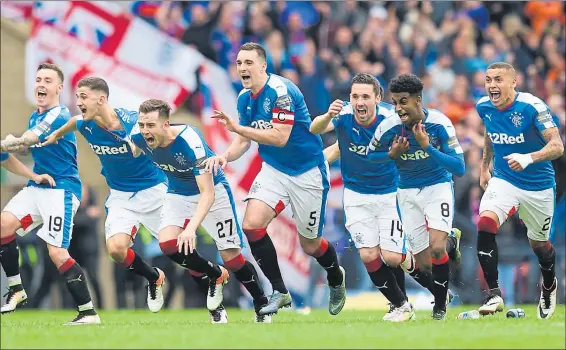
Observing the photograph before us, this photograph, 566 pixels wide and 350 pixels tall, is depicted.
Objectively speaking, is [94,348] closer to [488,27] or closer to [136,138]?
[136,138]

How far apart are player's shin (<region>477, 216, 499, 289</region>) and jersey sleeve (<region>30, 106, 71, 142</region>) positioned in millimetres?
5013

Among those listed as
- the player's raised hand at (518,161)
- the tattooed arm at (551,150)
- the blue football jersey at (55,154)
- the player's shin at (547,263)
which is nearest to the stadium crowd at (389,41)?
the player's shin at (547,263)

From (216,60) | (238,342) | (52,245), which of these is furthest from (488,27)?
(238,342)

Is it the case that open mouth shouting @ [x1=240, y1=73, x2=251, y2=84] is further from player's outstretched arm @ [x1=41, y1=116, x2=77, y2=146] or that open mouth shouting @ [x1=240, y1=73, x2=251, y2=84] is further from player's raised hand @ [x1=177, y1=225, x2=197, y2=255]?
player's outstretched arm @ [x1=41, y1=116, x2=77, y2=146]

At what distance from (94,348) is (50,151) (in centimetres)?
448

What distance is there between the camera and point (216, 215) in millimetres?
13938

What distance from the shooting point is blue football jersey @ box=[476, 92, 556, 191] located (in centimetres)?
1424

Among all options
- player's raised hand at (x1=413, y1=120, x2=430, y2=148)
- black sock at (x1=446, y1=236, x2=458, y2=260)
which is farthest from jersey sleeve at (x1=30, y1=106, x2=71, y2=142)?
black sock at (x1=446, y1=236, x2=458, y2=260)

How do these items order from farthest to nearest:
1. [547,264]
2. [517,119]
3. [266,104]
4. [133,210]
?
1. [547,264]
2. [133,210]
3. [517,119]
4. [266,104]

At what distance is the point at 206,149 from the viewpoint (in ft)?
44.5

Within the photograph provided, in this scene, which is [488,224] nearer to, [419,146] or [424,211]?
[424,211]

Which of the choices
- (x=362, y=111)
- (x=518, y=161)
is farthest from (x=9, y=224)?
(x=518, y=161)

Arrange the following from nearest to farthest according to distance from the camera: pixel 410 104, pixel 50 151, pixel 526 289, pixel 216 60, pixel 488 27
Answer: pixel 410 104 → pixel 50 151 → pixel 526 289 → pixel 216 60 → pixel 488 27

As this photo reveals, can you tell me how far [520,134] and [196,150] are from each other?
3.81 m
